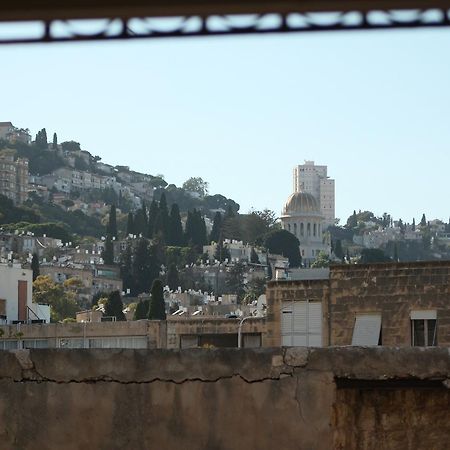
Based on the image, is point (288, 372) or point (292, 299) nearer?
point (288, 372)

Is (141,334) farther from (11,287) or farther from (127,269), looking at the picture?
(127,269)

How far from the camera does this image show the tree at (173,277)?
157 meters

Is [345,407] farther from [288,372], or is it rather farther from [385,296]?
[385,296]

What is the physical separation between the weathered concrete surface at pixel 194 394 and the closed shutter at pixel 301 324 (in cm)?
1409

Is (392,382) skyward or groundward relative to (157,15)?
groundward

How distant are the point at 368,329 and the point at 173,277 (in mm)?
135994

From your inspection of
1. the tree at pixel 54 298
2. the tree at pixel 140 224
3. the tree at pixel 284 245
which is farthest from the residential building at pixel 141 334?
the tree at pixel 284 245

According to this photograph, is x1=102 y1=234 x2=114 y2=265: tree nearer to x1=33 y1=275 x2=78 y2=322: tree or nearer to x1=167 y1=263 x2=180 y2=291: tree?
x1=167 y1=263 x2=180 y2=291: tree

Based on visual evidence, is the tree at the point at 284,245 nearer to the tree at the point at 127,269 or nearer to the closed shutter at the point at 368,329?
the tree at the point at 127,269

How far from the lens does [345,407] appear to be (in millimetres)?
11219

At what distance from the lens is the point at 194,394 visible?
11.1 metres

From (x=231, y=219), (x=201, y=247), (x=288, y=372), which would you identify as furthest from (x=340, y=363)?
(x=231, y=219)

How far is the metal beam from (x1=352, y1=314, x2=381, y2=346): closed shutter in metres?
16.0

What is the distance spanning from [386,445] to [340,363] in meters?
0.68
